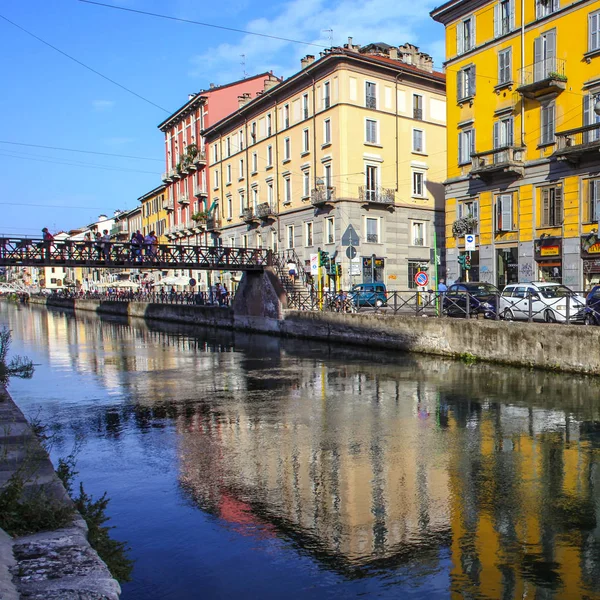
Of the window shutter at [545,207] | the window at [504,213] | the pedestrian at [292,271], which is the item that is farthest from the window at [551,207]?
the pedestrian at [292,271]

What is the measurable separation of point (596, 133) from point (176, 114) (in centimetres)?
4888

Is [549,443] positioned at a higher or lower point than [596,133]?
lower

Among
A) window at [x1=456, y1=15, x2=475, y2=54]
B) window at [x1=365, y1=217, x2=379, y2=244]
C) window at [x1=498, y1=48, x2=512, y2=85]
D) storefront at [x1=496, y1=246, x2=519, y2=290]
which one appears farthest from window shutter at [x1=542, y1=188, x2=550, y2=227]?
window at [x1=365, y1=217, x2=379, y2=244]

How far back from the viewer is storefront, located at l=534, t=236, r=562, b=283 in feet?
95.2

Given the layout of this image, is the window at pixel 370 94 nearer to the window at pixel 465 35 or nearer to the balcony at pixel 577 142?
the window at pixel 465 35

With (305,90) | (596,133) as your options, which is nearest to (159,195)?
(305,90)

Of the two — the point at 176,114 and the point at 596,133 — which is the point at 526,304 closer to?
the point at 596,133

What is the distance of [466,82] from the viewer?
112 ft

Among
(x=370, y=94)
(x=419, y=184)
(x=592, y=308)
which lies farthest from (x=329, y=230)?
(x=592, y=308)

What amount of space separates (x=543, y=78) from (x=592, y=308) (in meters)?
16.4

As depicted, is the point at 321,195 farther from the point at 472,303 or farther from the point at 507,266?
the point at 472,303

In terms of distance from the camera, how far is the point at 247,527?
6461mm

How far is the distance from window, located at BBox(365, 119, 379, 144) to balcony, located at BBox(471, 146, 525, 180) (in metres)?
11.0

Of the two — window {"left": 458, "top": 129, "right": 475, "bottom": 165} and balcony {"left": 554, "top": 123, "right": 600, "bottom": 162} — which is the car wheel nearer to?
balcony {"left": 554, "top": 123, "right": 600, "bottom": 162}
